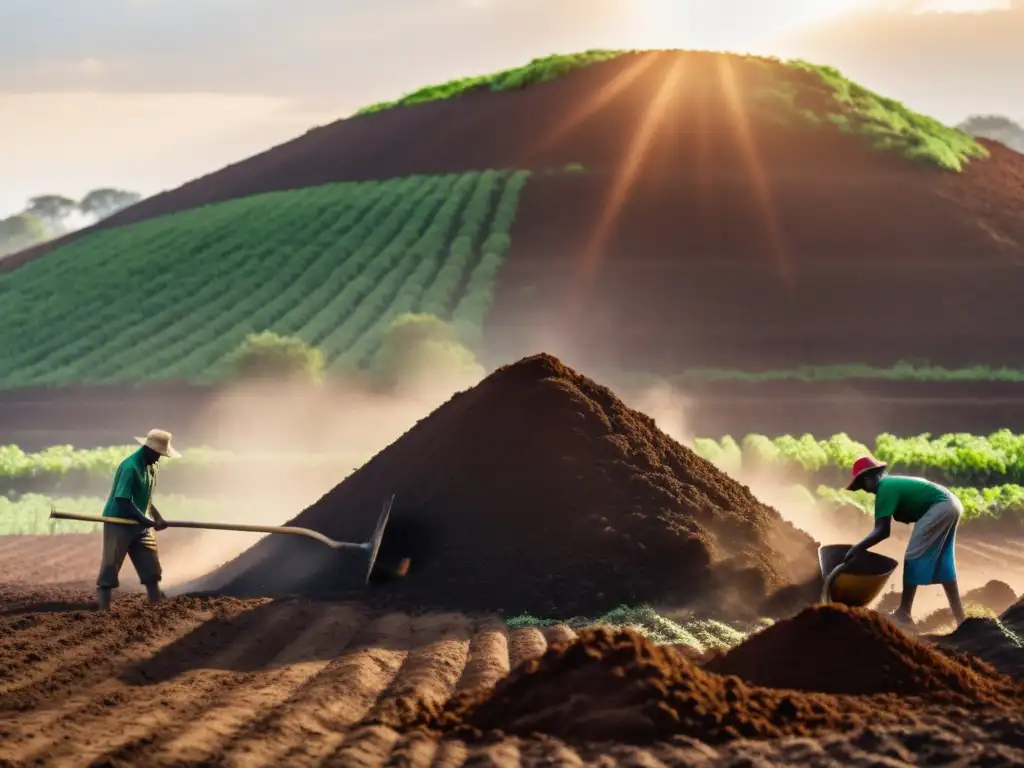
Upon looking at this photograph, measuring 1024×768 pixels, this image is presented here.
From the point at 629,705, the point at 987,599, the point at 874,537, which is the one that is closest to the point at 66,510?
the point at 987,599

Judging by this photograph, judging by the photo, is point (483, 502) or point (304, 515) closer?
point (483, 502)

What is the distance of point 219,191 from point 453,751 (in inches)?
2380

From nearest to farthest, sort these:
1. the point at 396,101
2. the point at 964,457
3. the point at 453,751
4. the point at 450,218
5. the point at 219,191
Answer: the point at 453,751
the point at 964,457
the point at 450,218
the point at 219,191
the point at 396,101

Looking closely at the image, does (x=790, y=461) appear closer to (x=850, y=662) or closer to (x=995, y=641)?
(x=995, y=641)

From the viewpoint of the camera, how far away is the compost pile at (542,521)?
12.1 metres

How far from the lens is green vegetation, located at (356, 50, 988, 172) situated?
2208 inches

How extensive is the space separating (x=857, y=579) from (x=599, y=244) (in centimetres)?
3706

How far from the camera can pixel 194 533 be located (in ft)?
64.6

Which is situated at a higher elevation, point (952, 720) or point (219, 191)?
point (219, 191)

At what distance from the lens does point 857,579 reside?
1123 cm

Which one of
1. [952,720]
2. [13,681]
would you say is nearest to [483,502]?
[13,681]

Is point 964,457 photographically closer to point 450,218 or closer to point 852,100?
point 450,218

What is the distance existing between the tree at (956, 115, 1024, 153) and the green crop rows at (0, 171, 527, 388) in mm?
105666

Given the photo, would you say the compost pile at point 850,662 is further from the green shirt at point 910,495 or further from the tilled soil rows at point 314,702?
the green shirt at point 910,495
